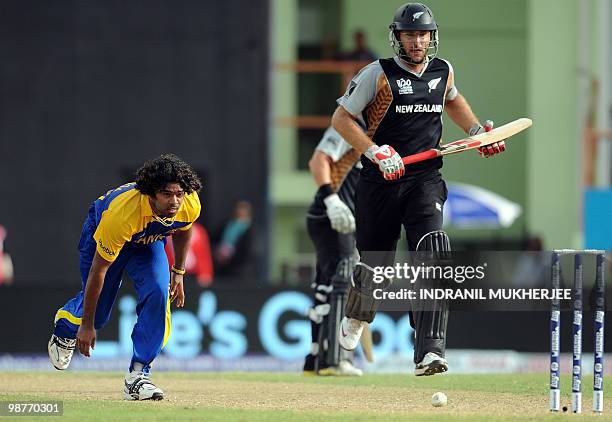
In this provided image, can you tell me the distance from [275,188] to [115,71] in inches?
115

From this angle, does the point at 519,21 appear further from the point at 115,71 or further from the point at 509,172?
the point at 115,71

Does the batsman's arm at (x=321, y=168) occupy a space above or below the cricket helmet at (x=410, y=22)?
below

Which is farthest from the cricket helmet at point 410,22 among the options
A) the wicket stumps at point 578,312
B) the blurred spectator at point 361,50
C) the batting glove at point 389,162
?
the blurred spectator at point 361,50

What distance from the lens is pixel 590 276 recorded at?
25.5ft

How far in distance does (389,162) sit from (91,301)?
1.77 metres

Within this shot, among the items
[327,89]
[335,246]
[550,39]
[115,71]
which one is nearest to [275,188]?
[327,89]

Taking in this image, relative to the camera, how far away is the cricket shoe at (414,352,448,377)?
825 cm

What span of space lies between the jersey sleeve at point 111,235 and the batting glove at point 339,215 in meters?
2.41

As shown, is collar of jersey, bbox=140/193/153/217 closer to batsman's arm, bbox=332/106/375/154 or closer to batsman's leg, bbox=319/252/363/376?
batsman's arm, bbox=332/106/375/154

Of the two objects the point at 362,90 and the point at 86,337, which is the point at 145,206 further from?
the point at 362,90

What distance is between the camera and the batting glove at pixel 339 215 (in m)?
10.3

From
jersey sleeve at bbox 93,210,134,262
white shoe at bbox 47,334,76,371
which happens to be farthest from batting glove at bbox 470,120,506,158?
white shoe at bbox 47,334,76,371

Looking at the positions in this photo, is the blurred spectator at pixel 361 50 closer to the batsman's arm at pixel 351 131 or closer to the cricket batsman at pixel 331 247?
the cricket batsman at pixel 331 247

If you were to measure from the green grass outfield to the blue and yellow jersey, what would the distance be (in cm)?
87
